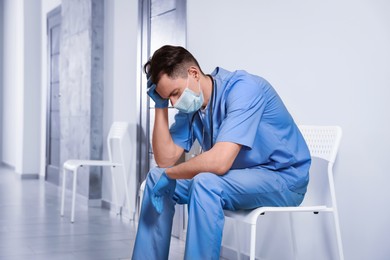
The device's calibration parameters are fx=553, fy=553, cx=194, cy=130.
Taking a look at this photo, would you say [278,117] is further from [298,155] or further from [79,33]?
[79,33]

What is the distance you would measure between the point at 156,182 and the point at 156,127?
11.3 inches

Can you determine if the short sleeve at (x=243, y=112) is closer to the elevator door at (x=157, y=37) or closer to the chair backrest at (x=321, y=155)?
the chair backrest at (x=321, y=155)

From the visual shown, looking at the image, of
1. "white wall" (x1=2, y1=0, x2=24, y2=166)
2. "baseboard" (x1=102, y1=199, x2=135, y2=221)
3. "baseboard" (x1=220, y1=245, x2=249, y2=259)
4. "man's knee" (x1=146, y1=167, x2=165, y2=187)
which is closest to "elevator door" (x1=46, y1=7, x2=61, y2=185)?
"white wall" (x1=2, y1=0, x2=24, y2=166)

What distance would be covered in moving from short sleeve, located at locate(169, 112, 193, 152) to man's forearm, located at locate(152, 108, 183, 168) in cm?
3

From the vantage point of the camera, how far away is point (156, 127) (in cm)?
225

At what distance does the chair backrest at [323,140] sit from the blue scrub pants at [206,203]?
23 cm

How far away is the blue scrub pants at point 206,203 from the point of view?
5.69ft

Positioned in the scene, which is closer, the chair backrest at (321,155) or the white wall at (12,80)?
the chair backrest at (321,155)

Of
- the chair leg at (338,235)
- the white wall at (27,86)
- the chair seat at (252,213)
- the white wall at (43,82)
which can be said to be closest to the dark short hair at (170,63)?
the chair seat at (252,213)

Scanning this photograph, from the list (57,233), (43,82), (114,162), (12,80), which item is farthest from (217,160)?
(12,80)

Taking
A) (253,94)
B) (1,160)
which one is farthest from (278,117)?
(1,160)

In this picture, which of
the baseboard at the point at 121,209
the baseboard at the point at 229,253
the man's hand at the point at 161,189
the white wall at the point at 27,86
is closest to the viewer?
the man's hand at the point at 161,189

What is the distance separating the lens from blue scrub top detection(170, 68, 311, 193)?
1.87 meters

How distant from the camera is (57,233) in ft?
11.2
